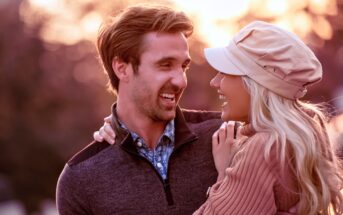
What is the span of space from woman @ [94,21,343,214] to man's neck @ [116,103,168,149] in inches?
26.1

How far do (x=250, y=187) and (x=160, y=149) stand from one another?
2.99 ft

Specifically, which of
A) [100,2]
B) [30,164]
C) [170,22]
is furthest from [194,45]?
[170,22]

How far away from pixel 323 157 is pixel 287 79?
1.27ft

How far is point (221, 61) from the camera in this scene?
4.74m

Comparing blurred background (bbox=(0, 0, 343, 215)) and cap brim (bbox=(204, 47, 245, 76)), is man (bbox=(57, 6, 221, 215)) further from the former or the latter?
blurred background (bbox=(0, 0, 343, 215))

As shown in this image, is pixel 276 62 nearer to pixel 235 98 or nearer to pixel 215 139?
pixel 235 98

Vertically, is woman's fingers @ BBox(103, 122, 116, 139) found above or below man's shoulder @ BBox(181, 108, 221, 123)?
above

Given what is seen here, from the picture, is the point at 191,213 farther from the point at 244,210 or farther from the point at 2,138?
the point at 2,138

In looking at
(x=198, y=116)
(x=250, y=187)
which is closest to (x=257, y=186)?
(x=250, y=187)

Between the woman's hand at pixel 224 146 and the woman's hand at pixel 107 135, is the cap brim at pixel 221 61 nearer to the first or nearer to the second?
the woman's hand at pixel 224 146

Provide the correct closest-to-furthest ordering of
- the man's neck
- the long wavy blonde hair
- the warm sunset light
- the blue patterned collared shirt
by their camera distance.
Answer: the long wavy blonde hair, the blue patterned collared shirt, the man's neck, the warm sunset light

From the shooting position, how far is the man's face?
5.22m

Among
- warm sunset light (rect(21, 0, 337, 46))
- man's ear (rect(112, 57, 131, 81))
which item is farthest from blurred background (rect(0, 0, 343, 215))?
man's ear (rect(112, 57, 131, 81))

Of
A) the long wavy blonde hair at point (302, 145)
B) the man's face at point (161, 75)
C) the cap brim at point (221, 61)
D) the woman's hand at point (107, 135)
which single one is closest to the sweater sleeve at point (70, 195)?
the woman's hand at point (107, 135)
